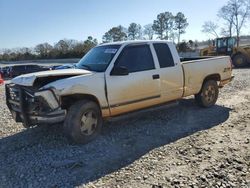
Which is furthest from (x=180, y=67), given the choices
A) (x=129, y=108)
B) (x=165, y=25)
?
(x=165, y=25)

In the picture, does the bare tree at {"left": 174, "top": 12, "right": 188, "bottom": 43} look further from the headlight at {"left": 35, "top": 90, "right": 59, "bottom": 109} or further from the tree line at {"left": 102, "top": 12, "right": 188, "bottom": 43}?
the headlight at {"left": 35, "top": 90, "right": 59, "bottom": 109}

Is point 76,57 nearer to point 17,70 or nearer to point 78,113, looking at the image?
point 17,70

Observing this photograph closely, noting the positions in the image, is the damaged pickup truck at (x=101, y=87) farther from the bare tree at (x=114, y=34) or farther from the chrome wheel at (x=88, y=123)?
the bare tree at (x=114, y=34)

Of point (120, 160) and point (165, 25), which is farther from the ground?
point (165, 25)

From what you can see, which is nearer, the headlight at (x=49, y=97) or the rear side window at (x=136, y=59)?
the headlight at (x=49, y=97)

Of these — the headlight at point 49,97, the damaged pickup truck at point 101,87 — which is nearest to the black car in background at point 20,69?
the damaged pickup truck at point 101,87

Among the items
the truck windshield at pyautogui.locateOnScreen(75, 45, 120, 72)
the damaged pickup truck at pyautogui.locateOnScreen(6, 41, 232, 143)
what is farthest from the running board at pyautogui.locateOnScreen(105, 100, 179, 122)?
the truck windshield at pyautogui.locateOnScreen(75, 45, 120, 72)

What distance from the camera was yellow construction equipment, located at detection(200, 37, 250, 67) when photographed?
2564cm

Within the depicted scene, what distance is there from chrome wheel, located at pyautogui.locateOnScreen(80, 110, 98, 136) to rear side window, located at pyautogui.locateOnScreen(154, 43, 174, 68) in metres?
2.14

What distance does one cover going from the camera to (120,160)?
17.7 ft

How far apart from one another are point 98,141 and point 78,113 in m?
0.73

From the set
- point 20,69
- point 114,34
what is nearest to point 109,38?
point 114,34

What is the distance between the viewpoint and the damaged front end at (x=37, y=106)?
5.76m

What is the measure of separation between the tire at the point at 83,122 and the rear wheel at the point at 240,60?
854 inches
